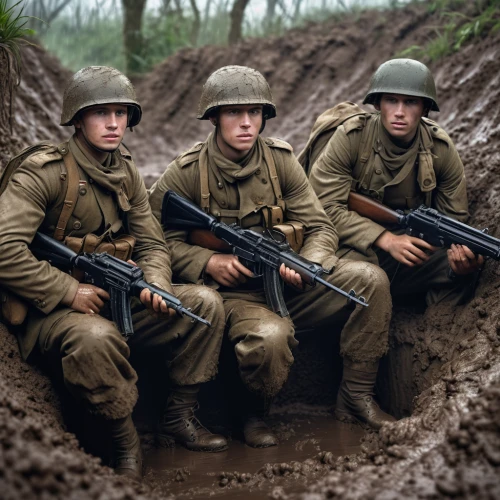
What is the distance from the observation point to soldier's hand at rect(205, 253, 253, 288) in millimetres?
5578

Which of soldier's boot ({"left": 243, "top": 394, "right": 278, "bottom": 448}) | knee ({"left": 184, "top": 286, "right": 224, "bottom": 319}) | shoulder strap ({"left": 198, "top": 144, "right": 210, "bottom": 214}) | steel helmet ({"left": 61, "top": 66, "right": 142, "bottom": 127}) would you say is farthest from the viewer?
shoulder strap ({"left": 198, "top": 144, "right": 210, "bottom": 214})

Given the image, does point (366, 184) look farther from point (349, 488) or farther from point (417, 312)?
point (349, 488)

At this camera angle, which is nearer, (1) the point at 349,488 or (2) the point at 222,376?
(1) the point at 349,488

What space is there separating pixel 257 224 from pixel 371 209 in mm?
996

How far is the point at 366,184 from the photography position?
20.6 feet

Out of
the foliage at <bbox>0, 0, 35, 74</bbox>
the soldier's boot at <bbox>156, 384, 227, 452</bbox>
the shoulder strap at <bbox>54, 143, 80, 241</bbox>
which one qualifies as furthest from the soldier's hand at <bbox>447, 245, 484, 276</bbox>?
the foliage at <bbox>0, 0, 35, 74</bbox>

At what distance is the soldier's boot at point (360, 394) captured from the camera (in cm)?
570

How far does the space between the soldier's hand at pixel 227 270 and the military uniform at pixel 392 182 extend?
96cm

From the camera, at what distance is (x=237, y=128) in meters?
5.63

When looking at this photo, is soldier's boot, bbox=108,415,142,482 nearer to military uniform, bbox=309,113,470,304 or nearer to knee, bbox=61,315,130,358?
knee, bbox=61,315,130,358

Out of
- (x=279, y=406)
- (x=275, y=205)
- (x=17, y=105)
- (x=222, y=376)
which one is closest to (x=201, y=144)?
(x=275, y=205)

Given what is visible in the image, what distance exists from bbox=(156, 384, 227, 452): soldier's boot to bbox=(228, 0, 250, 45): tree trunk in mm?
10261

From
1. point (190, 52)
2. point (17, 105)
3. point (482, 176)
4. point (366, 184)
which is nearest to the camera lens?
point (366, 184)

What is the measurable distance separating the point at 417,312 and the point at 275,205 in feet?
5.09
